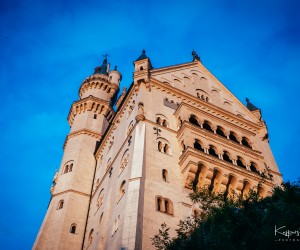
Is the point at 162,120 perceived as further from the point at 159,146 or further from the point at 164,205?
the point at 164,205

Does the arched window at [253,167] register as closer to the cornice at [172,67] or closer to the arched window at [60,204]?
the cornice at [172,67]

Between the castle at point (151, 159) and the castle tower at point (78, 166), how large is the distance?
0.33 ft

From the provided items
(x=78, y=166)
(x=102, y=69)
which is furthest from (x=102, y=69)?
(x=78, y=166)

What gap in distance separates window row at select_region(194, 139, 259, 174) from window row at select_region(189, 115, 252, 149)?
2276mm

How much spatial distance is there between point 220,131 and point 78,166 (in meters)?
13.6

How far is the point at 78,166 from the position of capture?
35562mm

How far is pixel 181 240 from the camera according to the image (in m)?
15.9

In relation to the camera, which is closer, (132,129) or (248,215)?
(248,215)

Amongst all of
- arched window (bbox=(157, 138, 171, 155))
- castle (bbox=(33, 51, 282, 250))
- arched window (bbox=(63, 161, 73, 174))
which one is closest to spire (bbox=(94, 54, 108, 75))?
castle (bbox=(33, 51, 282, 250))

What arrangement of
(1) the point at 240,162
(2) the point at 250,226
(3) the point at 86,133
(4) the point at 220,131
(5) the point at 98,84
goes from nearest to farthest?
(2) the point at 250,226, (1) the point at 240,162, (4) the point at 220,131, (3) the point at 86,133, (5) the point at 98,84

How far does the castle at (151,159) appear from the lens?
22.6m

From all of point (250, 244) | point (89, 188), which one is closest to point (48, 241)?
point (89, 188)

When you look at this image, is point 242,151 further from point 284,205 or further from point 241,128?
point 284,205

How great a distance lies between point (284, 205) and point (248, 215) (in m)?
1.47
